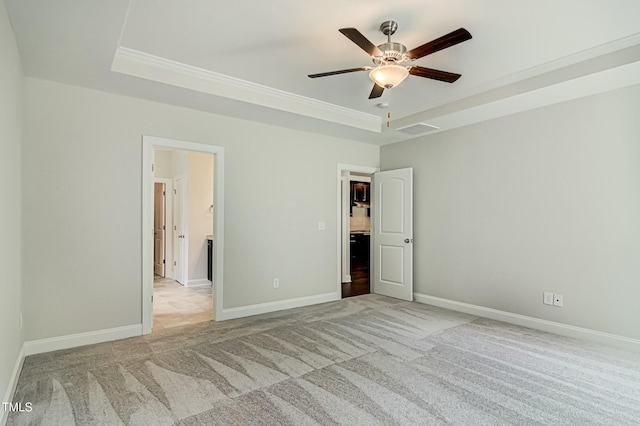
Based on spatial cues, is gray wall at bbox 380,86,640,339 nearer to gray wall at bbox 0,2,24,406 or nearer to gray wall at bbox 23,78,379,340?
gray wall at bbox 23,78,379,340

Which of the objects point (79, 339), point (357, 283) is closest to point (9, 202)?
point (79, 339)

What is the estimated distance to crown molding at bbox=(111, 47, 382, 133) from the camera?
3085 millimetres

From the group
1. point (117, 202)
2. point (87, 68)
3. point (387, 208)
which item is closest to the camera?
point (87, 68)

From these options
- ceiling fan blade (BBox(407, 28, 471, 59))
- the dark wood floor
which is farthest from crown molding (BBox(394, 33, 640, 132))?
the dark wood floor

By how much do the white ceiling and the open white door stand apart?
58.7 inches

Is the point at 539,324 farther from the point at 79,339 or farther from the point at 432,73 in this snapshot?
the point at 79,339

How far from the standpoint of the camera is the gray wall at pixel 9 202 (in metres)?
2.09

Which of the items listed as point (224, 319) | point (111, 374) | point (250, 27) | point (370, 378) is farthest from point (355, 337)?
point (250, 27)

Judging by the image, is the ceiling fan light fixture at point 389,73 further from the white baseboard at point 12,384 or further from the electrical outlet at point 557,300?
the white baseboard at point 12,384

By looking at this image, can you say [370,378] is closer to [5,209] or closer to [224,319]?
[224,319]

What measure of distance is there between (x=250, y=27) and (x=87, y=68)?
1.47 m

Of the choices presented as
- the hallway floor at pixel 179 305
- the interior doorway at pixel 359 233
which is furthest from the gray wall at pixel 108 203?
the interior doorway at pixel 359 233

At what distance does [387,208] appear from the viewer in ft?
18.4

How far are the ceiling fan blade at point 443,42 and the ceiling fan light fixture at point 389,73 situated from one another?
5.0 inches
